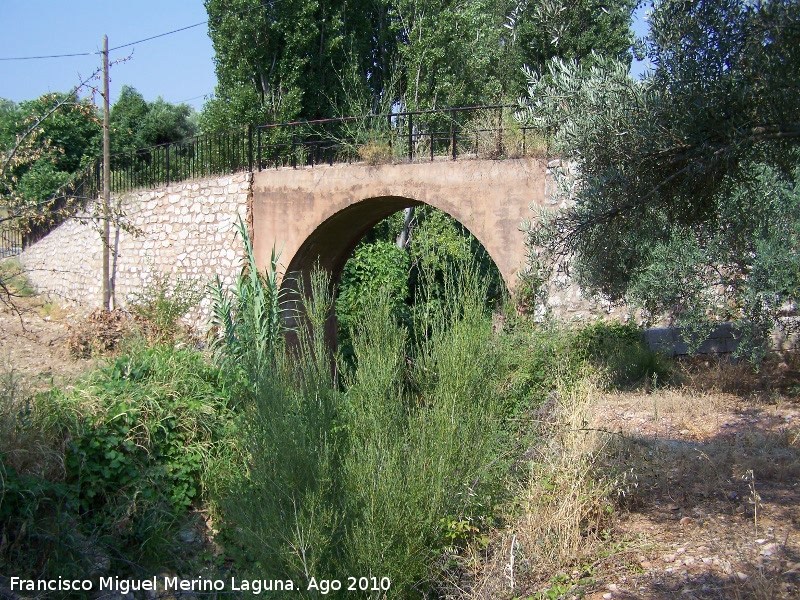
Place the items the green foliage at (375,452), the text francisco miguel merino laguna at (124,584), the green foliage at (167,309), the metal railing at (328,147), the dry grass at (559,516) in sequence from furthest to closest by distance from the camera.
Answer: the green foliage at (167,309) < the metal railing at (328,147) < the text francisco miguel merino laguna at (124,584) < the dry grass at (559,516) < the green foliage at (375,452)

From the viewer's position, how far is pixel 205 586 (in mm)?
5656

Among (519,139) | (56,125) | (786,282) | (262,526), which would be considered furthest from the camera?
(56,125)

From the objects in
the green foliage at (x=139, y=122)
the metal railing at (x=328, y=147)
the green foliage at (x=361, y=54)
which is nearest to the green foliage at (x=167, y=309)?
the metal railing at (x=328, y=147)

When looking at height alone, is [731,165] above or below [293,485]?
above

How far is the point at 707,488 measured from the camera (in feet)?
17.0

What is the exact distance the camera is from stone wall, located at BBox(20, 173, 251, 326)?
1220cm

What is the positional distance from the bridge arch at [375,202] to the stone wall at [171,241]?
0.60 metres

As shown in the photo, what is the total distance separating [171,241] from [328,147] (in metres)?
4.44

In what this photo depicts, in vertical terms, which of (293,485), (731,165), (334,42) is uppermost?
(334,42)

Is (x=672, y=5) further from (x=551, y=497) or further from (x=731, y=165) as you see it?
(x=551, y=497)

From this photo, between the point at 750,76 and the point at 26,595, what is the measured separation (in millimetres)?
5658

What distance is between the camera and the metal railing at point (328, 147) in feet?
29.9

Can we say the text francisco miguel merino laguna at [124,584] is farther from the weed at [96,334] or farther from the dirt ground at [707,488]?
the weed at [96,334]

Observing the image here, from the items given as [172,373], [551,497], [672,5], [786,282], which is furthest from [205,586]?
[786,282]
